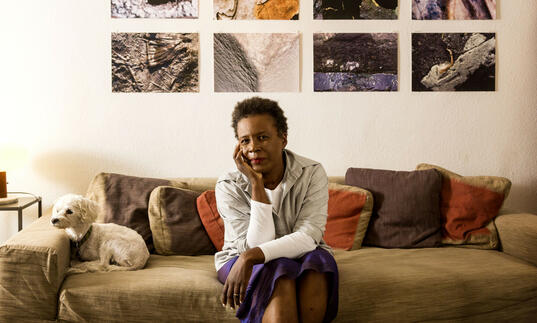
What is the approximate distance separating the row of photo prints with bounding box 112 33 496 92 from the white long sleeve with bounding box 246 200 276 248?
4.35 feet

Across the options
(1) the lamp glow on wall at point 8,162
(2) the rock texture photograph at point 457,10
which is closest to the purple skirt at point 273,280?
(1) the lamp glow on wall at point 8,162

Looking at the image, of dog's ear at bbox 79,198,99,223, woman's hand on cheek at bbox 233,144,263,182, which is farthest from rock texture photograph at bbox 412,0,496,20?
dog's ear at bbox 79,198,99,223

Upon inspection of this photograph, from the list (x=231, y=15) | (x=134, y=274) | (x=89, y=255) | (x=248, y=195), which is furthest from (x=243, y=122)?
(x=231, y=15)

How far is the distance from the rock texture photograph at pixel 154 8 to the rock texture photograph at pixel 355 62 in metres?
0.80

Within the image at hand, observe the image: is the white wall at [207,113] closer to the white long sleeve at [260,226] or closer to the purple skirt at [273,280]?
the white long sleeve at [260,226]

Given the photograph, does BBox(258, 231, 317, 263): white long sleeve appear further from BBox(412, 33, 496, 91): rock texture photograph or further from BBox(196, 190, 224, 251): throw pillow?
BBox(412, 33, 496, 91): rock texture photograph

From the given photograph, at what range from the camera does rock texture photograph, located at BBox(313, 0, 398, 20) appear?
9.80 feet

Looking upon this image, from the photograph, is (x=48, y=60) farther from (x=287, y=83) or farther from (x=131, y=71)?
(x=287, y=83)

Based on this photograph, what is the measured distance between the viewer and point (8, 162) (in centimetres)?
271

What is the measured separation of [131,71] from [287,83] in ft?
3.18

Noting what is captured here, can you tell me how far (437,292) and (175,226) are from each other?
50.6 inches

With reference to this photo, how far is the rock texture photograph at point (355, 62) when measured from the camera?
3.00 meters

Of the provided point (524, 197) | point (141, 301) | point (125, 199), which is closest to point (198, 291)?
point (141, 301)

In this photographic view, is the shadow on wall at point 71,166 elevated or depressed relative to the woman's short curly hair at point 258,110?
depressed
